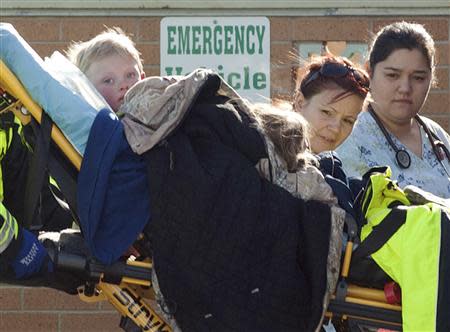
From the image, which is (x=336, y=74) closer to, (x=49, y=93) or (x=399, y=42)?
(x=399, y=42)

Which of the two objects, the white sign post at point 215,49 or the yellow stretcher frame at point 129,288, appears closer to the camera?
the yellow stretcher frame at point 129,288

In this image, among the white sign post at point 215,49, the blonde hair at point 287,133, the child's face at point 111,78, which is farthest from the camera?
the white sign post at point 215,49

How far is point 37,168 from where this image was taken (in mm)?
3586

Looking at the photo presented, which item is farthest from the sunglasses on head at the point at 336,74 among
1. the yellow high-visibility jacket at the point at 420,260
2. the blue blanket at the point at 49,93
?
the blue blanket at the point at 49,93

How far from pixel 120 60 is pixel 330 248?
1270 millimetres

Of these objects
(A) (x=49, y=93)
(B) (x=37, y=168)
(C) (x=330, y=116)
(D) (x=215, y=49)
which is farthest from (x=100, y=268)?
(D) (x=215, y=49)

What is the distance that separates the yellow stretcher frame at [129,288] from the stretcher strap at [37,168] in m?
0.02

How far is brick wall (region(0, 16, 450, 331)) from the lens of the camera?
603 centimetres

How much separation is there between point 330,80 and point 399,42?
1.48ft

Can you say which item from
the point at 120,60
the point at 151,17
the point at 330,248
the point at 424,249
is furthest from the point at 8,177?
the point at 151,17

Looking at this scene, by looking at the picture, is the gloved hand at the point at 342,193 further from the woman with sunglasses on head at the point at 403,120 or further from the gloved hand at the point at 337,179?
the woman with sunglasses on head at the point at 403,120

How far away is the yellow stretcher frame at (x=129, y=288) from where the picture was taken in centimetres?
354

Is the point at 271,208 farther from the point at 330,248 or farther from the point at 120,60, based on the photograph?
the point at 120,60

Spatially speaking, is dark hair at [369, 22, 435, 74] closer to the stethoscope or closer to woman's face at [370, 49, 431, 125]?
woman's face at [370, 49, 431, 125]
